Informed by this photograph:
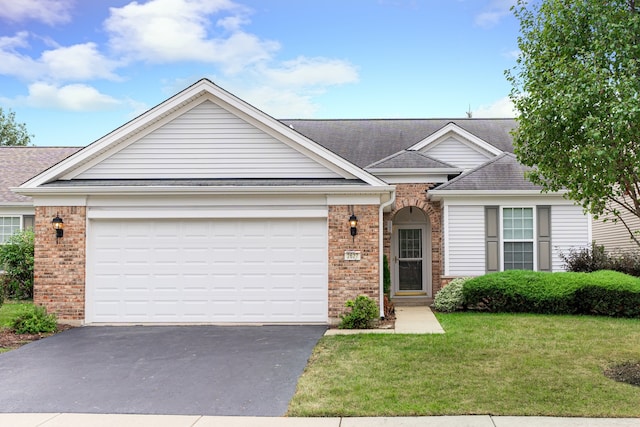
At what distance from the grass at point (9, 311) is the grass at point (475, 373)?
22.3ft

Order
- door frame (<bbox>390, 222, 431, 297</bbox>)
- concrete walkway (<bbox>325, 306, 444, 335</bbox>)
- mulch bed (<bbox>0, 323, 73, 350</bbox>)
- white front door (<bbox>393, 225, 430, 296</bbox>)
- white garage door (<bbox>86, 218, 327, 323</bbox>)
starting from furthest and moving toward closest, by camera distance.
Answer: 1. white front door (<bbox>393, 225, 430, 296</bbox>)
2. door frame (<bbox>390, 222, 431, 297</bbox>)
3. white garage door (<bbox>86, 218, 327, 323</bbox>)
4. concrete walkway (<bbox>325, 306, 444, 335</bbox>)
5. mulch bed (<bbox>0, 323, 73, 350</bbox>)

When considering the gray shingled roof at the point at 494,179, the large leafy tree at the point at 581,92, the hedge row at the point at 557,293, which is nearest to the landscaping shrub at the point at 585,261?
the hedge row at the point at 557,293

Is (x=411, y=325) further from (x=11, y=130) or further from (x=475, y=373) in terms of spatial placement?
(x=11, y=130)

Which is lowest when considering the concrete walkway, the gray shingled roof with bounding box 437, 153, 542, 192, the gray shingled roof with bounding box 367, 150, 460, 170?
the concrete walkway

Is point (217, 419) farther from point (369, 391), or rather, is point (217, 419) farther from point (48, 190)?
point (48, 190)

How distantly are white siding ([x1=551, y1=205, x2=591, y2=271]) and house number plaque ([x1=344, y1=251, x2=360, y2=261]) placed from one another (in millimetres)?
6451

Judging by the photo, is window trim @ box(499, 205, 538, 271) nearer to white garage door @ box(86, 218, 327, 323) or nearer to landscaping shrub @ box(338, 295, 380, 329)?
landscaping shrub @ box(338, 295, 380, 329)

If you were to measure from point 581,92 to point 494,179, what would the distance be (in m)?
8.22

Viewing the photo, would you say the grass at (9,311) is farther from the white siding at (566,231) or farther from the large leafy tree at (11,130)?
the large leafy tree at (11,130)

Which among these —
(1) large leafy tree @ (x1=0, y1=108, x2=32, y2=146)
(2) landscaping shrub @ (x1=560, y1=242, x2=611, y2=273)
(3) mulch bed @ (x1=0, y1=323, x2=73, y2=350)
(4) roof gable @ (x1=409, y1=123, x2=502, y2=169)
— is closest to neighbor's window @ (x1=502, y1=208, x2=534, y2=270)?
(2) landscaping shrub @ (x1=560, y1=242, x2=611, y2=273)

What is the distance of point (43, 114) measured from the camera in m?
34.2

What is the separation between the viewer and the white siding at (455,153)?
17.5m

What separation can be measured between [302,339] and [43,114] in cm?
3126

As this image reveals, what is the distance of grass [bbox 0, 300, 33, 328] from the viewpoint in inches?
443
